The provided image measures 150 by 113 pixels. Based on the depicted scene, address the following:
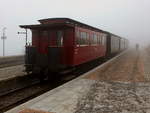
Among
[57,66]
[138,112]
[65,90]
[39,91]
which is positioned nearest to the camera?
[138,112]

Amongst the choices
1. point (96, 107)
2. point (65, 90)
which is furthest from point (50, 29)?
point (96, 107)

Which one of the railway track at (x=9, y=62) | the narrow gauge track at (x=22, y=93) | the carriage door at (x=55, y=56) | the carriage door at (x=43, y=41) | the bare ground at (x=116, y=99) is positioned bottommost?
the narrow gauge track at (x=22, y=93)

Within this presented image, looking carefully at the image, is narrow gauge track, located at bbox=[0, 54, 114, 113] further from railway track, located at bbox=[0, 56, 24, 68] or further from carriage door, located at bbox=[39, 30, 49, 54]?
railway track, located at bbox=[0, 56, 24, 68]

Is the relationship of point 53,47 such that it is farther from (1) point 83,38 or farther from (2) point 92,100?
(2) point 92,100

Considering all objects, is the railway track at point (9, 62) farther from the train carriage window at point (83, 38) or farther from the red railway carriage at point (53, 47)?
the train carriage window at point (83, 38)

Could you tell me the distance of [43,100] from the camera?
638 centimetres

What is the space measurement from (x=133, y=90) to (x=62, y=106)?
3203 millimetres

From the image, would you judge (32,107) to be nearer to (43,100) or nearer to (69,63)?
(43,100)

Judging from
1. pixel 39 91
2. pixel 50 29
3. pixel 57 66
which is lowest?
pixel 39 91

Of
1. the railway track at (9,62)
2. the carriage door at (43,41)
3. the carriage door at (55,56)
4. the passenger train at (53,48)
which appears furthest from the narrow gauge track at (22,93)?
the railway track at (9,62)

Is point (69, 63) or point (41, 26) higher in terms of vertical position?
point (41, 26)

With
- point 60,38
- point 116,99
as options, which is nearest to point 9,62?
point 60,38

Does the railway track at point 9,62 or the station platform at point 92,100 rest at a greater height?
the railway track at point 9,62

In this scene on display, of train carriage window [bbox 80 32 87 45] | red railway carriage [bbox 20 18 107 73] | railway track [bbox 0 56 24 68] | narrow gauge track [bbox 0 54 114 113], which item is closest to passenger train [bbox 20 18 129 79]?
red railway carriage [bbox 20 18 107 73]
